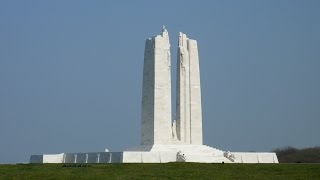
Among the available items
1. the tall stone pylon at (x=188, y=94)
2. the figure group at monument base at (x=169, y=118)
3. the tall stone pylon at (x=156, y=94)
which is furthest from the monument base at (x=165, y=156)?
the tall stone pylon at (x=188, y=94)

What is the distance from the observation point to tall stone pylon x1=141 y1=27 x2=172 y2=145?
5072cm

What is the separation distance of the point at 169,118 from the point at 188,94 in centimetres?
264

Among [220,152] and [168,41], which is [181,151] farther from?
[168,41]

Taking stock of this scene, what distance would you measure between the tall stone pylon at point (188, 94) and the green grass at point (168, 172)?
15.3 metres

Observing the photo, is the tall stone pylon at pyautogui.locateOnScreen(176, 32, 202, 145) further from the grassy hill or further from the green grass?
the green grass

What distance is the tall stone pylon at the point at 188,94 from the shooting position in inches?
2077

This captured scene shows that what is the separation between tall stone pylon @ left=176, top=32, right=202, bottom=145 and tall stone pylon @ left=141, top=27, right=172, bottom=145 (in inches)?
55.0

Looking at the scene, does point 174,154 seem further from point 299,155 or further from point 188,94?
point 299,155

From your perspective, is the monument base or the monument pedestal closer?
the monument pedestal

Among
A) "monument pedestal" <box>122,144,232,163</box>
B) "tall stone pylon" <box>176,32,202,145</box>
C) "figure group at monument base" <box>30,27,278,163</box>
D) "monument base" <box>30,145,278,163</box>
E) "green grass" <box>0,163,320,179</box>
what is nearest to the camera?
"green grass" <box>0,163,320,179</box>

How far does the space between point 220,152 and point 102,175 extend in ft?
63.0

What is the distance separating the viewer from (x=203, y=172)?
110ft

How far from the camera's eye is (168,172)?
33438 millimetres

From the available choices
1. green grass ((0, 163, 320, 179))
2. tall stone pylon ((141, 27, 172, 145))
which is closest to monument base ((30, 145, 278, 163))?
tall stone pylon ((141, 27, 172, 145))
